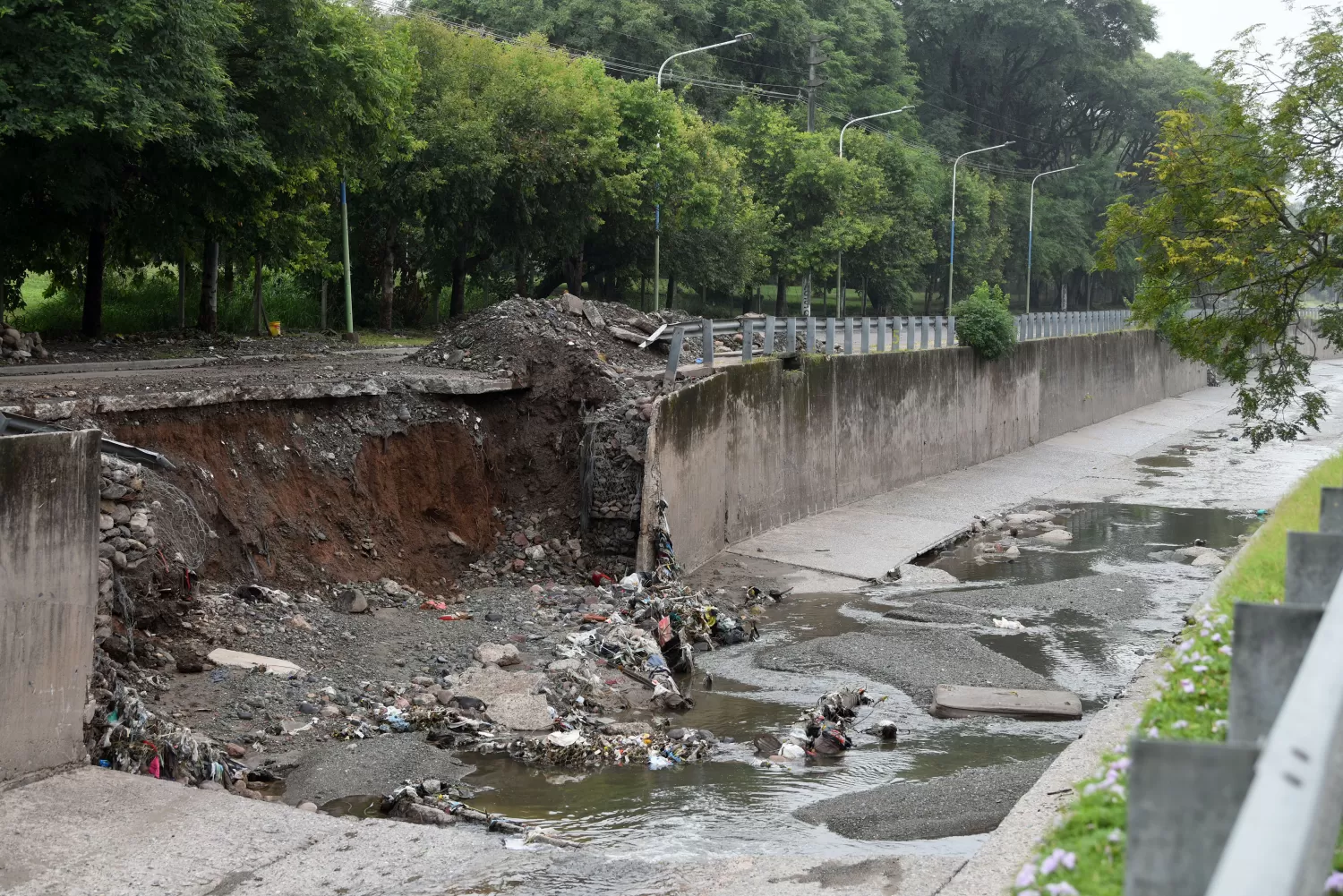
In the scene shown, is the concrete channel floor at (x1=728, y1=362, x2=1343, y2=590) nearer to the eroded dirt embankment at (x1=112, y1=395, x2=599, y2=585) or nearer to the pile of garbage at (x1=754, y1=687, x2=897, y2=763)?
the eroded dirt embankment at (x1=112, y1=395, x2=599, y2=585)

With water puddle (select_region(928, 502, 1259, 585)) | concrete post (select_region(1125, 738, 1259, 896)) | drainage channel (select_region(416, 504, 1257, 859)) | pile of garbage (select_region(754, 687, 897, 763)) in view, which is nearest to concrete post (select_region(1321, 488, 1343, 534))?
concrete post (select_region(1125, 738, 1259, 896))

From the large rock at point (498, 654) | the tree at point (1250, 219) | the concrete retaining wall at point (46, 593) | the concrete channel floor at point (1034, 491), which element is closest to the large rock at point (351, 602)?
the large rock at point (498, 654)

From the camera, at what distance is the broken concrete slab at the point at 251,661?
10.8 metres

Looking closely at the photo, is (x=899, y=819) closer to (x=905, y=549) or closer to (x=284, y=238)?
(x=905, y=549)

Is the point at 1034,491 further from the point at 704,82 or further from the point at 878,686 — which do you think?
the point at 704,82

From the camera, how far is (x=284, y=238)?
2892cm

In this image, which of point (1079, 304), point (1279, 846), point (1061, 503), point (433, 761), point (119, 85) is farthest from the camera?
point (1079, 304)

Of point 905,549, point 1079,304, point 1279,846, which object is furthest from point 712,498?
point 1079,304

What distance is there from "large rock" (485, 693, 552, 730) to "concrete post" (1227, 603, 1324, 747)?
8147 mm

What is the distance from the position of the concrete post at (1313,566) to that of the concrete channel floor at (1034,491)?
47.9 feet

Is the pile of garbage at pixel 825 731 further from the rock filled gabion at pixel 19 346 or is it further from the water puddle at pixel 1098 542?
the rock filled gabion at pixel 19 346

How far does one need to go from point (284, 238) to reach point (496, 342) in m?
12.1

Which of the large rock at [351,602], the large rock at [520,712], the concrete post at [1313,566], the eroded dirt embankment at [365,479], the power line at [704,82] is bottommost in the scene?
the large rock at [520,712]

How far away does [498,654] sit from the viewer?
40.6 feet
